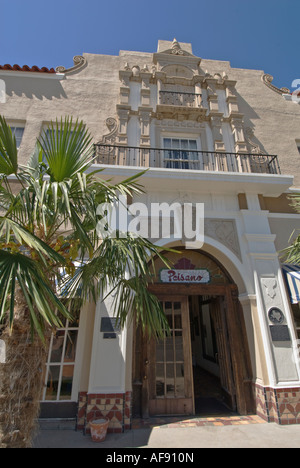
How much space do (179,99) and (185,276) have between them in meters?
6.08

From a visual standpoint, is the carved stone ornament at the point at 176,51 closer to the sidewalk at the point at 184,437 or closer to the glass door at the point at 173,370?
the glass door at the point at 173,370

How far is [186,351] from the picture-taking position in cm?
563

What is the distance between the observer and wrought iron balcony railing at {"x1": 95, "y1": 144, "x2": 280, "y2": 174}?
6.88 meters

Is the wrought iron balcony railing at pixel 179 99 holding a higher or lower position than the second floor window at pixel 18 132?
higher

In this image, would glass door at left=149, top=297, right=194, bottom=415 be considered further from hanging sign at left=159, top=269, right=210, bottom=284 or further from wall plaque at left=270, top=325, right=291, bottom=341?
wall plaque at left=270, top=325, right=291, bottom=341

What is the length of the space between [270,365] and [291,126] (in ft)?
25.6

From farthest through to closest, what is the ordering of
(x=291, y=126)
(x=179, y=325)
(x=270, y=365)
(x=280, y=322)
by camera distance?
(x=291, y=126)
(x=179, y=325)
(x=280, y=322)
(x=270, y=365)

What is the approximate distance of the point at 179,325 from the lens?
5.83m

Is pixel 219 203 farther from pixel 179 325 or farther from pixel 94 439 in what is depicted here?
pixel 94 439

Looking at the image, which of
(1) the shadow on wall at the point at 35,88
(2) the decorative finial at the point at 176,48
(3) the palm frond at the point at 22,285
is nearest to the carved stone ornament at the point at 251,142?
(2) the decorative finial at the point at 176,48

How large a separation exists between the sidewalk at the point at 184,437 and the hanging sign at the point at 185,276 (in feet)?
9.54

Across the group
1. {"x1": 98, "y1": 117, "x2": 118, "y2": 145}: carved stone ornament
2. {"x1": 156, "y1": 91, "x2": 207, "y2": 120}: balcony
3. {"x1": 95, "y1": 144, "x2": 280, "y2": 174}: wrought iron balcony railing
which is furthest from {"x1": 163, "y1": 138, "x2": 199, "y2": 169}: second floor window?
{"x1": 98, "y1": 117, "x2": 118, "y2": 145}: carved stone ornament

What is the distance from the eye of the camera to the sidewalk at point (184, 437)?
3.85 m
